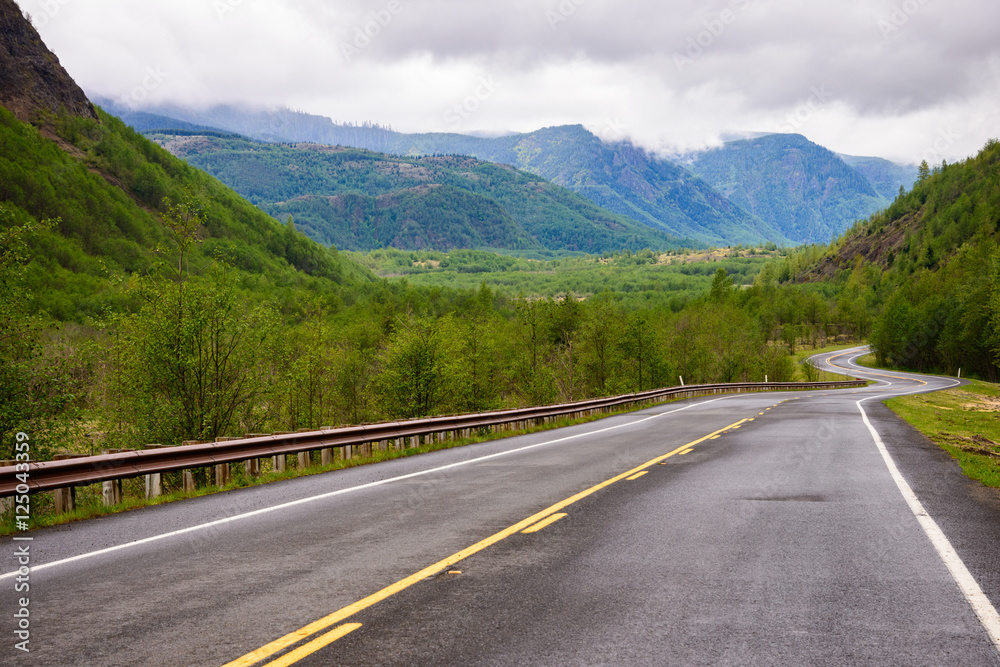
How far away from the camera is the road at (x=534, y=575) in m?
4.04

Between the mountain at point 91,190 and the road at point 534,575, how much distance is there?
290 feet

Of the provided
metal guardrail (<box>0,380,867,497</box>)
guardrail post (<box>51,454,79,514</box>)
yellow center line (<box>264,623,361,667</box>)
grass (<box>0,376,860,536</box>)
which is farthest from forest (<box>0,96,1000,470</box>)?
yellow center line (<box>264,623,361,667</box>)

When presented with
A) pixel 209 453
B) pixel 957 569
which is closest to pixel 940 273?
pixel 957 569

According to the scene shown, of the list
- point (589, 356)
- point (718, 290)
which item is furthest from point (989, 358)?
point (718, 290)

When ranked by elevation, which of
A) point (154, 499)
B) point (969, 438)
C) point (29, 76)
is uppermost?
point (29, 76)

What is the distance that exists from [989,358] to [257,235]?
5877 inches

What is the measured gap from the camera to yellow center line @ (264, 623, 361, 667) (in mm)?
3807

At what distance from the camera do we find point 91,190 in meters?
128

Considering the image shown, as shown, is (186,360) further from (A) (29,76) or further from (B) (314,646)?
(A) (29,76)

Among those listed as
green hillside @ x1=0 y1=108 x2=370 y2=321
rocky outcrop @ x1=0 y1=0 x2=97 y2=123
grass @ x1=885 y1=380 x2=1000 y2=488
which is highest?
rocky outcrop @ x1=0 y1=0 x2=97 y2=123

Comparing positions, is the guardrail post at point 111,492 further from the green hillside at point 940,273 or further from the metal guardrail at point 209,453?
the green hillside at point 940,273

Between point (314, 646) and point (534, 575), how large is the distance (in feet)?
6.56

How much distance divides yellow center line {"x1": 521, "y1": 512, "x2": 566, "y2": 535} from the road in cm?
4
